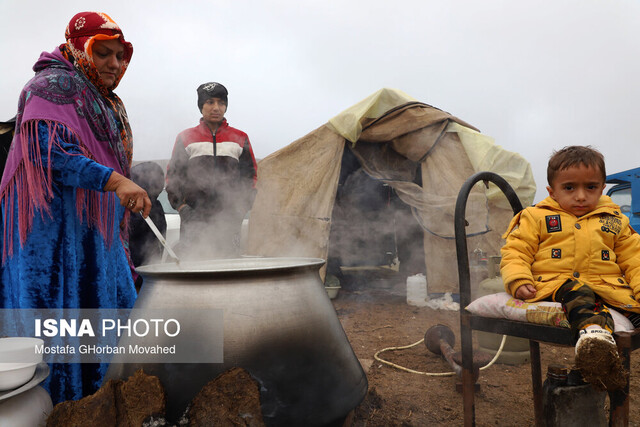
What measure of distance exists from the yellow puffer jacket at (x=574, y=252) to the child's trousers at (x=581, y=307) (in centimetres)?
6

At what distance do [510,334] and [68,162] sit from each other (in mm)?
1978

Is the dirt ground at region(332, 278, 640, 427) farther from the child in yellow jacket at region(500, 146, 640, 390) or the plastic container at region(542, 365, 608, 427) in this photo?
the child in yellow jacket at region(500, 146, 640, 390)

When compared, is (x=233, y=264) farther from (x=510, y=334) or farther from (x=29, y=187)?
(x=510, y=334)

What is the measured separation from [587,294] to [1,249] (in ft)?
8.06

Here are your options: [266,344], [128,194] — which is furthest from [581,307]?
[128,194]

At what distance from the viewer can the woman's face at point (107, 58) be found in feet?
6.31

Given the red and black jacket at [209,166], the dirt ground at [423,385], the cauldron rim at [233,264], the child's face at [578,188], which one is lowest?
the dirt ground at [423,385]

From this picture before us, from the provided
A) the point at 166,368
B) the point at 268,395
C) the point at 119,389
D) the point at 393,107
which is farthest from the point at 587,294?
the point at 393,107

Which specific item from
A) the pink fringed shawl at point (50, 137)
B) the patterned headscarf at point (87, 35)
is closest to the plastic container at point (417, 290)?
the pink fringed shawl at point (50, 137)

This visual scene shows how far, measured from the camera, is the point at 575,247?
1727 mm

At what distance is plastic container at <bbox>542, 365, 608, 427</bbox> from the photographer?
152 centimetres

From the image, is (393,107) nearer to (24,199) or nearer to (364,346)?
(364,346)

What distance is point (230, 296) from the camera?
52.1 inches

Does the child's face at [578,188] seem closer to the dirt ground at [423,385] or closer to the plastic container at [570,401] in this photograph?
the plastic container at [570,401]
